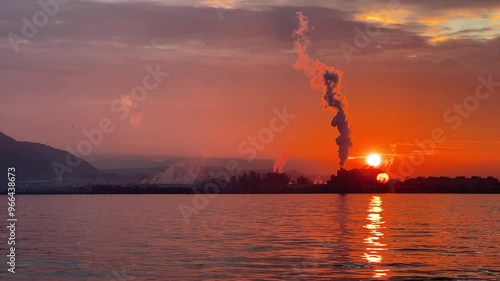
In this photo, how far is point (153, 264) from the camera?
6112cm

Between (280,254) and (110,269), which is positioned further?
(280,254)

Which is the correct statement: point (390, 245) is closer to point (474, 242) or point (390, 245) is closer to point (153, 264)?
point (474, 242)

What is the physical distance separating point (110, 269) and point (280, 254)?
17.1m

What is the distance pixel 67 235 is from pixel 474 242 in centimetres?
5114

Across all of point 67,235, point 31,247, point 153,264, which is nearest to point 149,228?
point 67,235

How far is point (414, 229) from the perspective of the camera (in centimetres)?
10531

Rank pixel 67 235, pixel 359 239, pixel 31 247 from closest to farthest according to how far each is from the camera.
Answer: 1. pixel 31 247
2. pixel 359 239
3. pixel 67 235

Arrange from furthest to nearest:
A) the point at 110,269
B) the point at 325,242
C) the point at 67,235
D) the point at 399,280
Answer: the point at 67,235 → the point at 325,242 → the point at 110,269 → the point at 399,280

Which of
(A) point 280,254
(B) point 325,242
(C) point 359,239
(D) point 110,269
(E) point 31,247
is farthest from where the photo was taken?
(C) point 359,239

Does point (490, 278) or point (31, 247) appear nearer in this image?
point (490, 278)

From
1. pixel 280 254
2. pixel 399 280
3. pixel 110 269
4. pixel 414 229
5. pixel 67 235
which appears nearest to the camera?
pixel 399 280

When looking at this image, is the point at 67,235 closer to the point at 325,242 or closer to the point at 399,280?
the point at 325,242

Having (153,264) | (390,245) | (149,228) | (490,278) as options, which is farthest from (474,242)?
(149,228)

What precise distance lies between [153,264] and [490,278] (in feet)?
89.6
